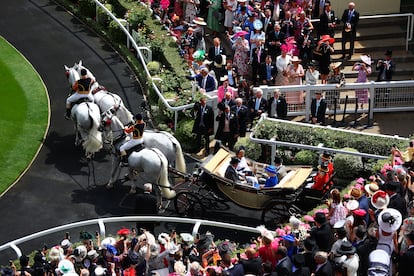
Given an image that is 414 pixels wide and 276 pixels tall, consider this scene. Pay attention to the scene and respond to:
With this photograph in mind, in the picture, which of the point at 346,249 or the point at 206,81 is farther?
the point at 206,81

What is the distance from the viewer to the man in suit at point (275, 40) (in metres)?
24.9

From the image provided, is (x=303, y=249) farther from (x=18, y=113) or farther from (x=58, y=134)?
(x=18, y=113)

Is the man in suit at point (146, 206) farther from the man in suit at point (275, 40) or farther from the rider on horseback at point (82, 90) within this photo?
the man in suit at point (275, 40)

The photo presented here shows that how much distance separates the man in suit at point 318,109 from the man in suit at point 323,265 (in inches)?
362

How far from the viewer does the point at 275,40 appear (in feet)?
82.2

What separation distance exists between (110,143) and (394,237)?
883 centimetres

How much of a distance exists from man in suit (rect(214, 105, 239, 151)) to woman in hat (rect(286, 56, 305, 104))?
2351 mm

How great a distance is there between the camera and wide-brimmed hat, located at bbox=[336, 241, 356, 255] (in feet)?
46.9

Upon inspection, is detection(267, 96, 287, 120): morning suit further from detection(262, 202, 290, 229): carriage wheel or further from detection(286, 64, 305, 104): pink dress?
detection(262, 202, 290, 229): carriage wheel

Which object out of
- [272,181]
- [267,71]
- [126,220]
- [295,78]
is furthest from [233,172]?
[267,71]

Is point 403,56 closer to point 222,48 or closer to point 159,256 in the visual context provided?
point 222,48

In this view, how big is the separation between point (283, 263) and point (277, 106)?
9.00 meters

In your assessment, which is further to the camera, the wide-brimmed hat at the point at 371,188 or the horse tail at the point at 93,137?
the horse tail at the point at 93,137

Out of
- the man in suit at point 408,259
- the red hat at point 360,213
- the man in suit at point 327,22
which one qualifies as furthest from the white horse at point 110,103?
the man in suit at point 408,259
